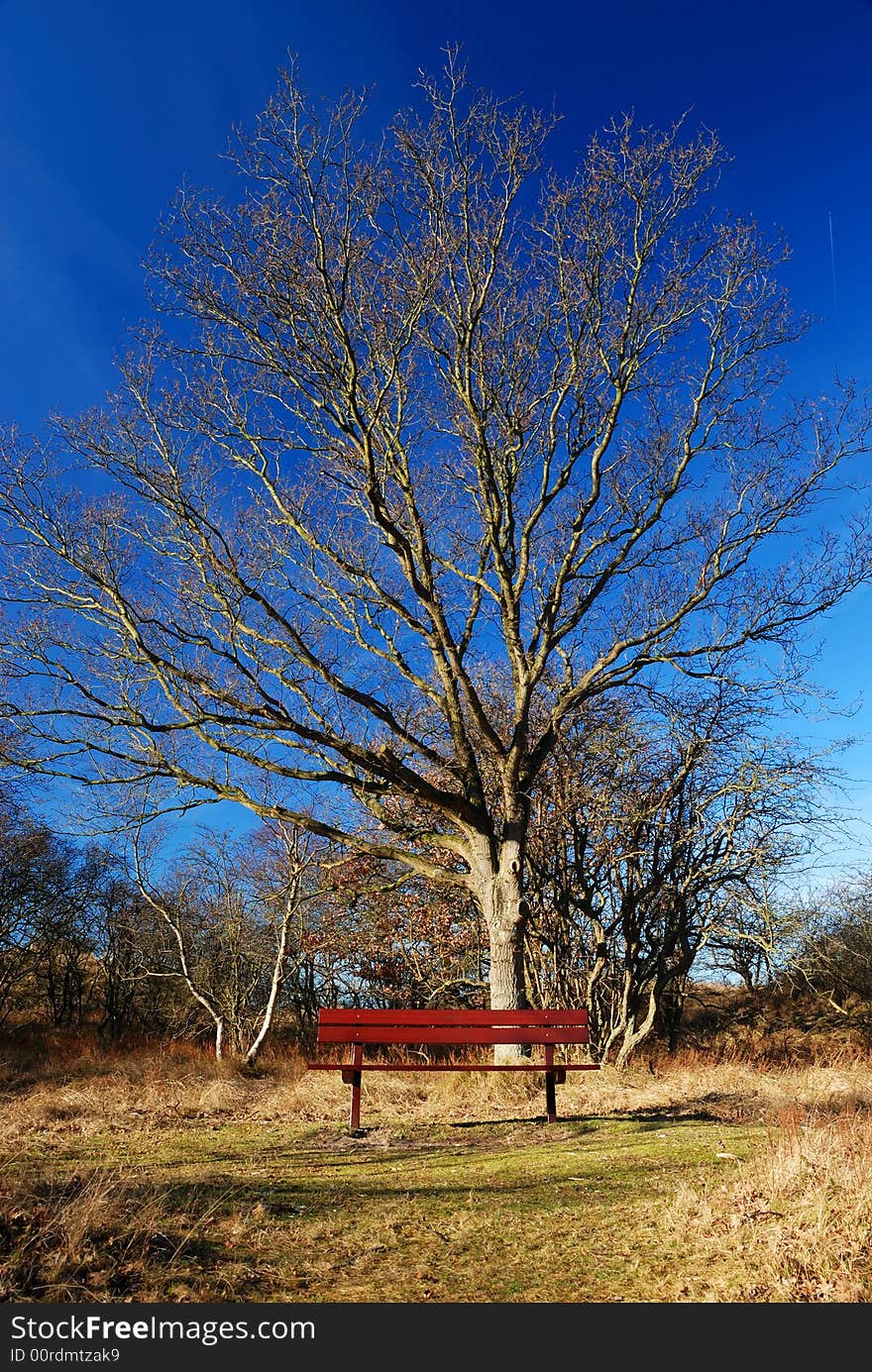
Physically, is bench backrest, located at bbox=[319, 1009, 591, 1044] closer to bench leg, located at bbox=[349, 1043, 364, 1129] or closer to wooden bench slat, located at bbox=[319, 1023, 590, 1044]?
wooden bench slat, located at bbox=[319, 1023, 590, 1044]

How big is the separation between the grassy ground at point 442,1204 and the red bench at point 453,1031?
56cm

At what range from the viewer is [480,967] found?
15.3 meters

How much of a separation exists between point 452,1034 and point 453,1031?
0.11 ft

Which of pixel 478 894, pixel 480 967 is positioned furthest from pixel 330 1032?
pixel 480 967

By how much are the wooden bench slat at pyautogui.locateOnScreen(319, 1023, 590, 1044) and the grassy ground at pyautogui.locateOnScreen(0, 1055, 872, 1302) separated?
79 cm

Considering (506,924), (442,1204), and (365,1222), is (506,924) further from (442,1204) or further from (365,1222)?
(365,1222)

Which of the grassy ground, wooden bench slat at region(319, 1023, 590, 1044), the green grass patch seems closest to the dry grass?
the grassy ground

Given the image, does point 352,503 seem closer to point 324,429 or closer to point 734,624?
point 324,429

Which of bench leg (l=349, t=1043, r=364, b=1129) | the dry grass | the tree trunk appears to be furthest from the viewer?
the tree trunk

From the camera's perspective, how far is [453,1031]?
866 cm

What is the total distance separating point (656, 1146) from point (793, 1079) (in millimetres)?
4725

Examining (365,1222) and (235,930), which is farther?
(235,930)

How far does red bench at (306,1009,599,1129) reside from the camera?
333 inches

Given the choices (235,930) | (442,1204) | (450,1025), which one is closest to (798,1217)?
(442,1204)
